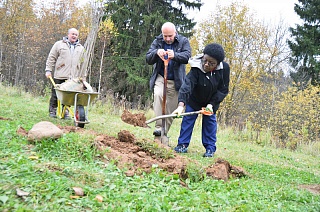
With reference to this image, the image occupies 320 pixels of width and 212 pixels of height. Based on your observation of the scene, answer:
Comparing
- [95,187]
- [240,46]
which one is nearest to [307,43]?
[240,46]

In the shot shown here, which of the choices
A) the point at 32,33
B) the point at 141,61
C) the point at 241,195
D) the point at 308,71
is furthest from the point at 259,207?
the point at 32,33

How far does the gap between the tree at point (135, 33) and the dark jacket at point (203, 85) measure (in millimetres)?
13351

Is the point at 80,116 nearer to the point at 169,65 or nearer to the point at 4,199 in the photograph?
the point at 169,65

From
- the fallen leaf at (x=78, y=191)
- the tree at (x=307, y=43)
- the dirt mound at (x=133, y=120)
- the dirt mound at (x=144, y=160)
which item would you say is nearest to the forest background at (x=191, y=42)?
the tree at (x=307, y=43)

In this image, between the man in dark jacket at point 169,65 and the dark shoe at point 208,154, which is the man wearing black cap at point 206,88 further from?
A: the man in dark jacket at point 169,65

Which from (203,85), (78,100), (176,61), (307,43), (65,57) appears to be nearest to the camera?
(203,85)

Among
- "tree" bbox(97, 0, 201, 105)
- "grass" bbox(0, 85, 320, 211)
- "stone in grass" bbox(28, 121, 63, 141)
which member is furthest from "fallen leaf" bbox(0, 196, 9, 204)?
→ "tree" bbox(97, 0, 201, 105)

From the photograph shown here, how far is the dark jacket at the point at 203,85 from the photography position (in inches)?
194

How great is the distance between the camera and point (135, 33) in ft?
65.3

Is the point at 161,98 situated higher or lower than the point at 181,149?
higher

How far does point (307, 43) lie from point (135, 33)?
34.8ft

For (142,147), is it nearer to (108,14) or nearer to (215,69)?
(215,69)

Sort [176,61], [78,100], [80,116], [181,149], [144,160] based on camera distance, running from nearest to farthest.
Answer: 1. [144,160]
2. [176,61]
3. [181,149]
4. [80,116]
5. [78,100]

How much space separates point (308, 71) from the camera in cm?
2164
